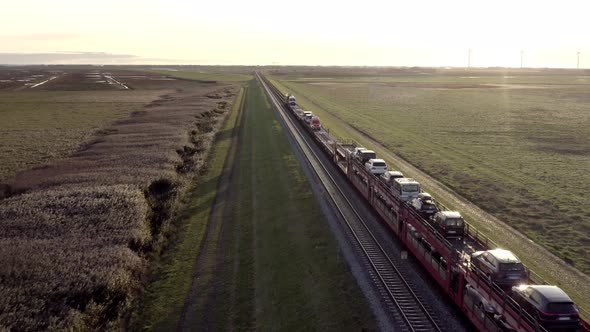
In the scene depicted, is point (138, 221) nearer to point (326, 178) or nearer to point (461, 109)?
point (326, 178)

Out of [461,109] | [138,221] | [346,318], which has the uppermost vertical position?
[461,109]

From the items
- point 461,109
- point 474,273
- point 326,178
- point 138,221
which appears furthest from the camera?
point 461,109

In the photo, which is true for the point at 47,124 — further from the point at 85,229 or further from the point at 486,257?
the point at 486,257

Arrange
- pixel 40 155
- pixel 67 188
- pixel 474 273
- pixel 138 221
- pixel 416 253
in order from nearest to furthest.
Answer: pixel 474 273
pixel 416 253
pixel 138 221
pixel 67 188
pixel 40 155

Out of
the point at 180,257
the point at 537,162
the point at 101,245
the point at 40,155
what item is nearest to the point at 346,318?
the point at 180,257

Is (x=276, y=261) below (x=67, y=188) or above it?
below

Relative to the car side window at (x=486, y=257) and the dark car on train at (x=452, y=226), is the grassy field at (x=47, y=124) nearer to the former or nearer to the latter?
the dark car on train at (x=452, y=226)

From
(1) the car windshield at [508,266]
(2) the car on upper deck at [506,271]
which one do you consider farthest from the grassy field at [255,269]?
(1) the car windshield at [508,266]
